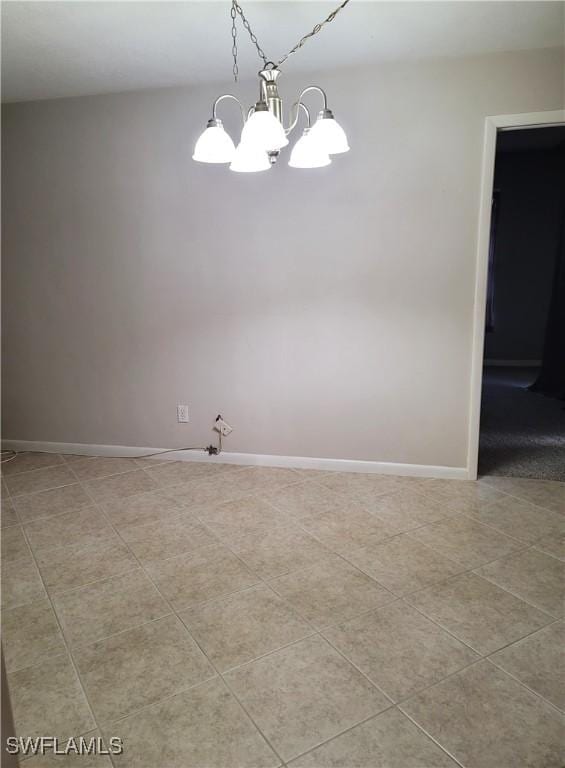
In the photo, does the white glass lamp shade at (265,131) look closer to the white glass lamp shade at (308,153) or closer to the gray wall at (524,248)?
the white glass lamp shade at (308,153)

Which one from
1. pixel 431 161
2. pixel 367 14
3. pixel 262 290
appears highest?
pixel 367 14

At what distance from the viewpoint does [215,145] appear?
185 centimetres

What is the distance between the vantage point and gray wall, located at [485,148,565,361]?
6676mm

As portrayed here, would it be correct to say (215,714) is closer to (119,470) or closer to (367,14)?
(119,470)

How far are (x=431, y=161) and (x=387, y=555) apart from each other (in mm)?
2126

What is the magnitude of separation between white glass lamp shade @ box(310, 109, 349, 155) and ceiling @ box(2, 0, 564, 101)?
77 centimetres

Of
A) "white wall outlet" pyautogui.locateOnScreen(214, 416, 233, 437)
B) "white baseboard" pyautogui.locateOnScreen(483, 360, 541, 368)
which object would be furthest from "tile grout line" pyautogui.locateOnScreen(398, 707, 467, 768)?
"white baseboard" pyautogui.locateOnScreen(483, 360, 541, 368)

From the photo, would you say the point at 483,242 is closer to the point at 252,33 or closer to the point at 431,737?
the point at 252,33

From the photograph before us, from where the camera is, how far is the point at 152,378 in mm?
3547

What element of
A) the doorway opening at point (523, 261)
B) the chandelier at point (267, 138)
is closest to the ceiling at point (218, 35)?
the chandelier at point (267, 138)

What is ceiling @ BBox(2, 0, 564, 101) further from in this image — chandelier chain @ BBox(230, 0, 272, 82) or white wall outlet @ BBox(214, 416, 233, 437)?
white wall outlet @ BBox(214, 416, 233, 437)

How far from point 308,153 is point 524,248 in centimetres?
588

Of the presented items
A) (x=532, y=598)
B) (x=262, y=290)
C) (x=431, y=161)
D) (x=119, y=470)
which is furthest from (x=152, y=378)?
(x=532, y=598)

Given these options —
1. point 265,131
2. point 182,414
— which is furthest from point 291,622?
point 182,414
